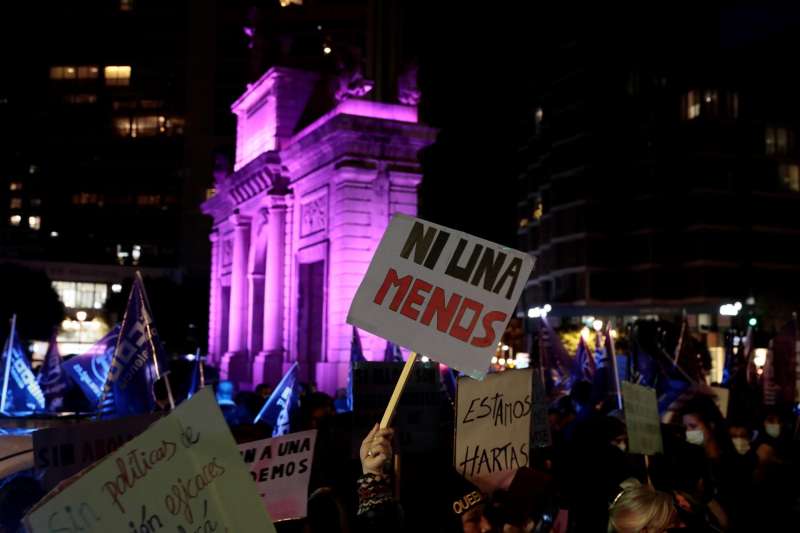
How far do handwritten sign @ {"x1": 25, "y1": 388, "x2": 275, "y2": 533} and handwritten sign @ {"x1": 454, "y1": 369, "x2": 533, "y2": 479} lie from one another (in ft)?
7.06

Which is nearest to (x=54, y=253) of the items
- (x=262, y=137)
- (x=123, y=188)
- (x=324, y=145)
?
(x=123, y=188)

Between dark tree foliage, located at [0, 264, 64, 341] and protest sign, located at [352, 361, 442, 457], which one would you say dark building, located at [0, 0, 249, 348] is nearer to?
dark tree foliage, located at [0, 264, 64, 341]

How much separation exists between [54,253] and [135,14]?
2485 cm

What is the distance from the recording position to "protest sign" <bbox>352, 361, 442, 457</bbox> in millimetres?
7230

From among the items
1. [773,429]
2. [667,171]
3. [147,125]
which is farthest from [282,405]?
[147,125]

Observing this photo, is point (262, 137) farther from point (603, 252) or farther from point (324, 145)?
point (603, 252)

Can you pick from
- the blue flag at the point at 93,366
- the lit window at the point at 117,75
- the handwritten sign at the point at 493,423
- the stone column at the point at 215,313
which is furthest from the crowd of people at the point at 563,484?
the lit window at the point at 117,75

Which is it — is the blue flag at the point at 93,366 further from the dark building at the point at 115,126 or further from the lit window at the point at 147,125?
the lit window at the point at 147,125

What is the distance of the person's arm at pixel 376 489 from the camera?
480cm

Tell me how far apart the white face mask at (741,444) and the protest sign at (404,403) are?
4392 millimetres

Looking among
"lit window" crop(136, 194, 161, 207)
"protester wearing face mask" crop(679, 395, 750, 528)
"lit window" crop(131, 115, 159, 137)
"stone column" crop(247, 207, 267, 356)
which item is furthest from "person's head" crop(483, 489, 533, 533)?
"lit window" crop(131, 115, 159, 137)

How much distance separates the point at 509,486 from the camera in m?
5.69

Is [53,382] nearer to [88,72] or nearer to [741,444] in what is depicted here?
[741,444]

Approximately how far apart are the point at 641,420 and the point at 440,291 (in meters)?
3.66
